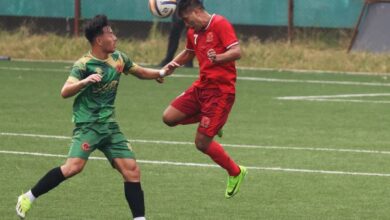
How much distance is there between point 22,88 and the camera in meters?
23.2

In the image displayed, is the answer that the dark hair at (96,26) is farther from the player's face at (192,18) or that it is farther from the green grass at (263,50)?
the green grass at (263,50)

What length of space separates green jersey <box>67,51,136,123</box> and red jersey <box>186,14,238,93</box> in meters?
2.17

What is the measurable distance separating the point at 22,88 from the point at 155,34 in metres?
7.68

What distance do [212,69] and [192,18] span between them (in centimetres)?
56

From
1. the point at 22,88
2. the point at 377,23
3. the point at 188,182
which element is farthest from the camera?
the point at 377,23

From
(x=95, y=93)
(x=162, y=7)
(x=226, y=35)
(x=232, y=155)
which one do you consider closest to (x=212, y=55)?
(x=226, y=35)

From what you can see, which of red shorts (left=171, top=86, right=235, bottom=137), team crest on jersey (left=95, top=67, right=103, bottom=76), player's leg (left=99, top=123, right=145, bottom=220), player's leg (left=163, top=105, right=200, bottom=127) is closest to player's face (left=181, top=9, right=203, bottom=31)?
red shorts (left=171, top=86, right=235, bottom=137)

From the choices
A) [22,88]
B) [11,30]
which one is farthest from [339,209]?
[11,30]

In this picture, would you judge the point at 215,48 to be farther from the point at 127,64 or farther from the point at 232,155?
the point at 232,155

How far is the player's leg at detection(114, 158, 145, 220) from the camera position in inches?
419

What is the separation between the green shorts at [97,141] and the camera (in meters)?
10.7

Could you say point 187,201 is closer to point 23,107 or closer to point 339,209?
point 339,209

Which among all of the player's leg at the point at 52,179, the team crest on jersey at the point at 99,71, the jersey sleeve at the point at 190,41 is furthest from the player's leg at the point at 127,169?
the jersey sleeve at the point at 190,41

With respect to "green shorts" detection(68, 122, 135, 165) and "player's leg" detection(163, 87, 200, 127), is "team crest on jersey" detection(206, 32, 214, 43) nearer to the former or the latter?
"player's leg" detection(163, 87, 200, 127)
